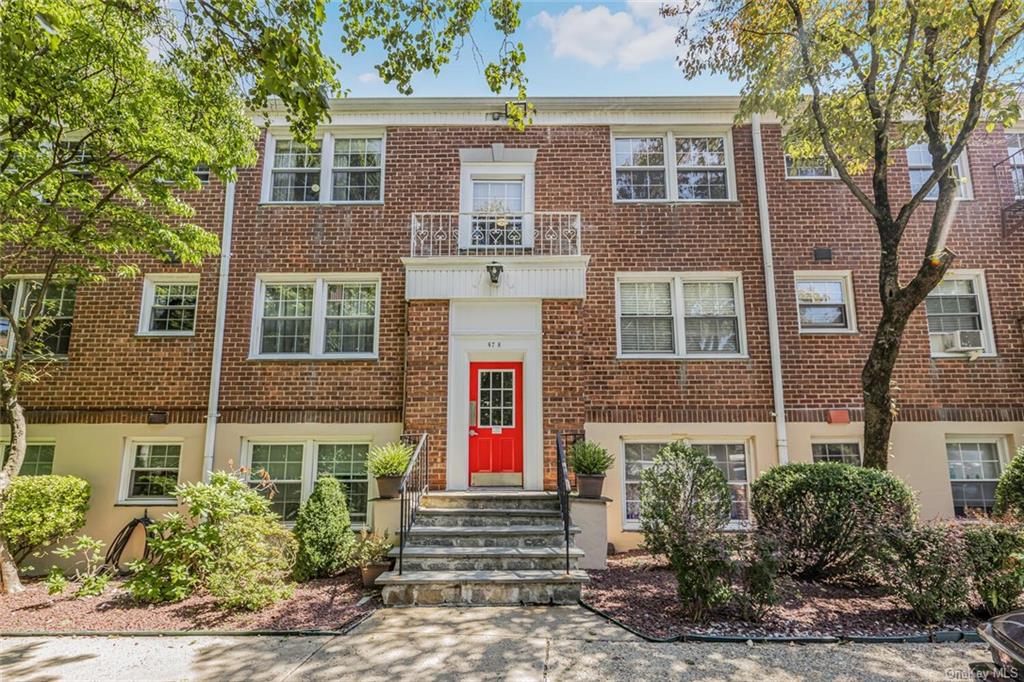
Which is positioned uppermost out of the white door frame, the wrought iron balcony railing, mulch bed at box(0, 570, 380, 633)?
the wrought iron balcony railing

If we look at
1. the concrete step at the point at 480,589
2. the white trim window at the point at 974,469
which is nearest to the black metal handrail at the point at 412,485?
the concrete step at the point at 480,589

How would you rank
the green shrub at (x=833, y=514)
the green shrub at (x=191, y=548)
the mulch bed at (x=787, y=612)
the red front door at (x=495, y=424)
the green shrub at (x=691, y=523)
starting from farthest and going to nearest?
the red front door at (x=495, y=424), the green shrub at (x=191, y=548), the green shrub at (x=833, y=514), the green shrub at (x=691, y=523), the mulch bed at (x=787, y=612)

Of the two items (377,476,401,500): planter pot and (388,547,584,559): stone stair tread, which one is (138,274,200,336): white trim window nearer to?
(377,476,401,500): planter pot

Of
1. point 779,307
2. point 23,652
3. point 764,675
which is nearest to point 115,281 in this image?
point 23,652

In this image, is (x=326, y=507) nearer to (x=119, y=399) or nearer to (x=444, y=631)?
(x=444, y=631)

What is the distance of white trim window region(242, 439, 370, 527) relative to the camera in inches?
369

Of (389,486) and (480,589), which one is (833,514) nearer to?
(480,589)

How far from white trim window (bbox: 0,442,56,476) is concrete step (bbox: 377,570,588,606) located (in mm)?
7216

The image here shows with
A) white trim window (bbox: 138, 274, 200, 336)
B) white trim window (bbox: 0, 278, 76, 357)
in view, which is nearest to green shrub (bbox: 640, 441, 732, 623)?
white trim window (bbox: 138, 274, 200, 336)

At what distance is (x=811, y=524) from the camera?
650 cm

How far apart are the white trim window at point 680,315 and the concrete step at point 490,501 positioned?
3056 millimetres

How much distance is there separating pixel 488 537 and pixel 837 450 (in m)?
6.41

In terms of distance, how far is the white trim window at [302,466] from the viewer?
9.38 meters

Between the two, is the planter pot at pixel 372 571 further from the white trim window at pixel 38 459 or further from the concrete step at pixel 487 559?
the white trim window at pixel 38 459
